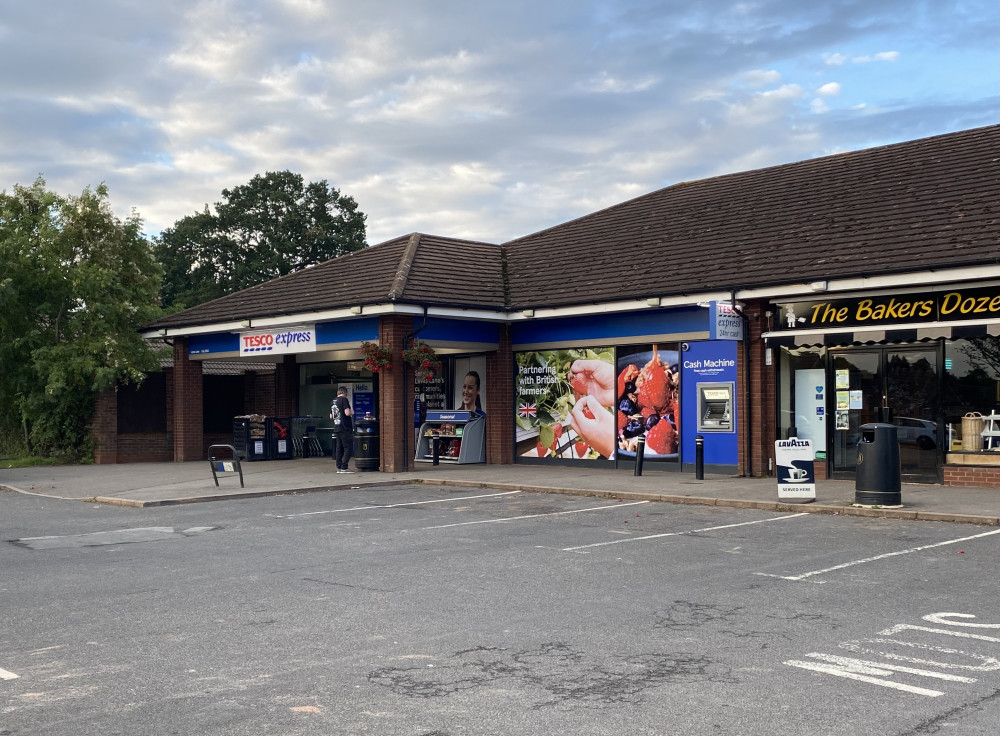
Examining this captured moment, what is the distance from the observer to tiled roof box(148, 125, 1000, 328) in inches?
707

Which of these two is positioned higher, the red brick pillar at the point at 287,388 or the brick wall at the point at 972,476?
the red brick pillar at the point at 287,388

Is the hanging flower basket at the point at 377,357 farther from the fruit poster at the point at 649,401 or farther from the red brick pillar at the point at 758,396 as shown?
the red brick pillar at the point at 758,396

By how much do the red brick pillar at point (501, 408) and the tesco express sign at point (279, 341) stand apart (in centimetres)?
441

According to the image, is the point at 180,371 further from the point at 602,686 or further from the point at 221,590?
the point at 602,686

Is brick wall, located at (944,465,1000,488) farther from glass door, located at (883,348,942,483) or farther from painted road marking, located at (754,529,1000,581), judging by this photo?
painted road marking, located at (754,529,1000,581)

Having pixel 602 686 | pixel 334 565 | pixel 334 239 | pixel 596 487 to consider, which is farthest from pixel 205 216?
pixel 602 686

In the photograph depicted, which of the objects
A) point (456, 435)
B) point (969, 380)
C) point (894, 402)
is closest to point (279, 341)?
point (456, 435)

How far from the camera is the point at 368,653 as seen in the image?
6.79 meters

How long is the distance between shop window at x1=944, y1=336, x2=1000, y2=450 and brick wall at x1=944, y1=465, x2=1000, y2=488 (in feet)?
1.27

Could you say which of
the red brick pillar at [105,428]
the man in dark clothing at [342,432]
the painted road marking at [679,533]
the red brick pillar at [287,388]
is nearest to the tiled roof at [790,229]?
the man in dark clothing at [342,432]

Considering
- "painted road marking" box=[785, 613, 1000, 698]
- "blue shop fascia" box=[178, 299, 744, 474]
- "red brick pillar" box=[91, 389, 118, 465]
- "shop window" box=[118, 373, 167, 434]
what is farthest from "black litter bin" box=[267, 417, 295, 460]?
"painted road marking" box=[785, 613, 1000, 698]

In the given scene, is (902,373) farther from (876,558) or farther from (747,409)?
(876,558)

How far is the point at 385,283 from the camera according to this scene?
2277cm

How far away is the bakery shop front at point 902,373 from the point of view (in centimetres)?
1683
